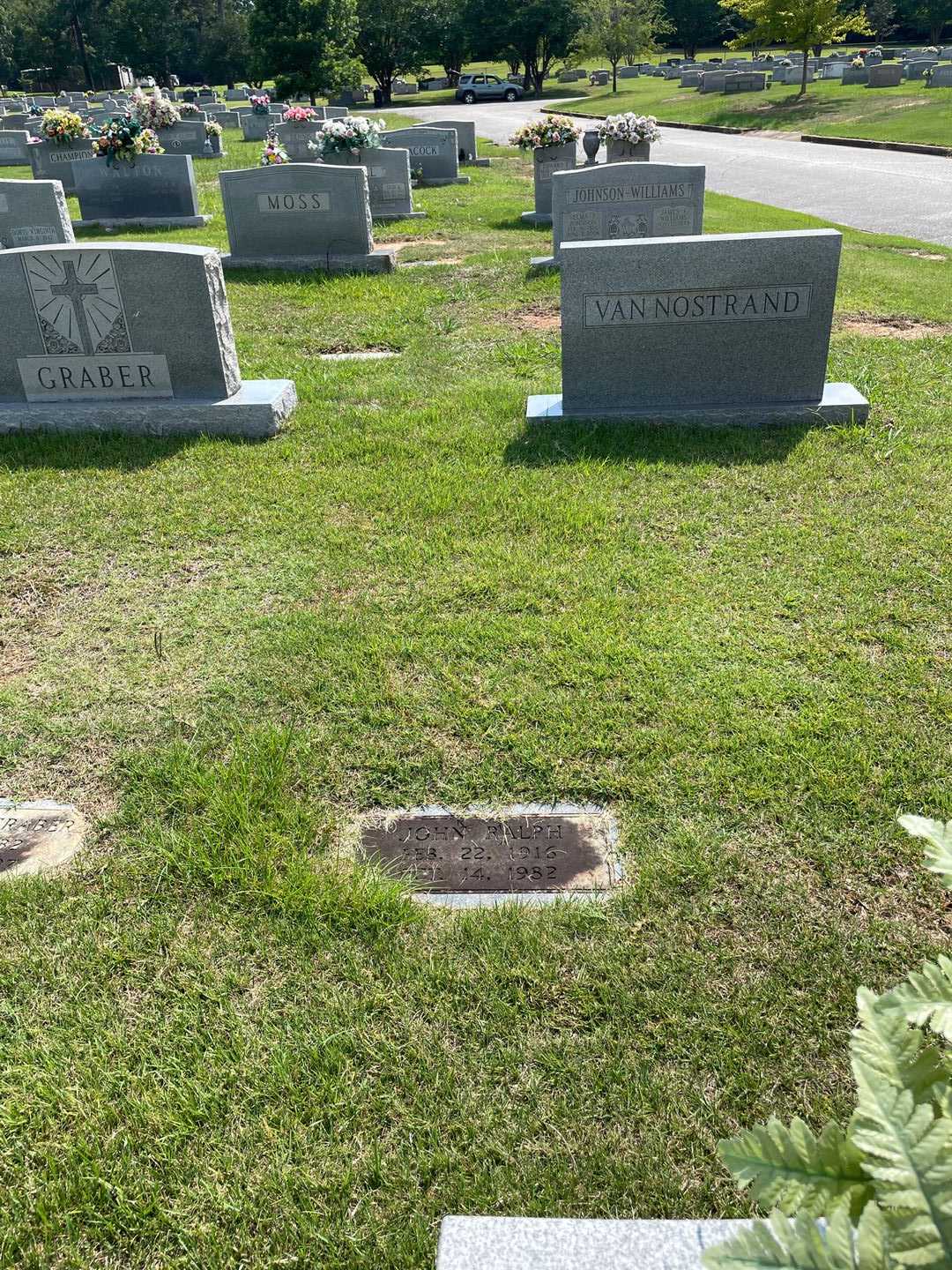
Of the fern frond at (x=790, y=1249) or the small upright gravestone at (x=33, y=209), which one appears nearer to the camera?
the fern frond at (x=790, y=1249)

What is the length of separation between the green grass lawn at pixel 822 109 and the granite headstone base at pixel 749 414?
72.5 ft

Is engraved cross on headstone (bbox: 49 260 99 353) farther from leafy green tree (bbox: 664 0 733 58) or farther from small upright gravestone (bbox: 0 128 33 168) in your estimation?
leafy green tree (bbox: 664 0 733 58)

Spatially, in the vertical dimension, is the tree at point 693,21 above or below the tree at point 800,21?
above

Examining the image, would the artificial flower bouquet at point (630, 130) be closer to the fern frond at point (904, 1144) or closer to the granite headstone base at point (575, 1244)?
the granite headstone base at point (575, 1244)

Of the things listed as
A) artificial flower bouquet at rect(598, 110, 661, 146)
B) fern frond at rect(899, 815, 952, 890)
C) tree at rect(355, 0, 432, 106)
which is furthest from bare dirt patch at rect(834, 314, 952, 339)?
tree at rect(355, 0, 432, 106)

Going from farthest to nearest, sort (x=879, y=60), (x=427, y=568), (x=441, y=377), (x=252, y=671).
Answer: (x=879, y=60) → (x=441, y=377) → (x=427, y=568) → (x=252, y=671)

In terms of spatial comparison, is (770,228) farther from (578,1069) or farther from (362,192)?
(578,1069)

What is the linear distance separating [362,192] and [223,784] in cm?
949

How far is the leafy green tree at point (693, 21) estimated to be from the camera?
6069 cm

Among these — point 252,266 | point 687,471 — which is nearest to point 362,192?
point 252,266

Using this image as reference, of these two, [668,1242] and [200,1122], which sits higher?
[668,1242]

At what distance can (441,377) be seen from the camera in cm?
733

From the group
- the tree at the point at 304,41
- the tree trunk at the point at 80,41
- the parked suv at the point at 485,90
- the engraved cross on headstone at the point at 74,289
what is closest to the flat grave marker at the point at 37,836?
the engraved cross on headstone at the point at 74,289

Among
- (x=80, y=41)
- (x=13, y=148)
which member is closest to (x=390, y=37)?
(x=80, y=41)
